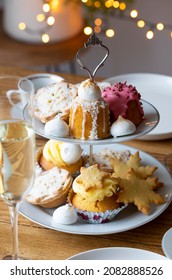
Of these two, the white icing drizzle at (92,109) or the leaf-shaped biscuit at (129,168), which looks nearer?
the white icing drizzle at (92,109)

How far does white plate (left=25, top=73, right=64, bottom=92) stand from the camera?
1.94m

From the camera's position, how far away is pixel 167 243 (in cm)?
124

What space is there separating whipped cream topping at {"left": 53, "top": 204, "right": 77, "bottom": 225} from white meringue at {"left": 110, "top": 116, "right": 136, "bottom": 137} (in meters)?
0.19

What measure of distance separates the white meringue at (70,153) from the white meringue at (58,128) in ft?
0.37

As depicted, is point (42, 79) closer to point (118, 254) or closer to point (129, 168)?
point (129, 168)

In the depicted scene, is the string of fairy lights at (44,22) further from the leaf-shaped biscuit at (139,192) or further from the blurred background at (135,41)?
the leaf-shaped biscuit at (139,192)

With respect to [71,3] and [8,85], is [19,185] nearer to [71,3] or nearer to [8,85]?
[8,85]

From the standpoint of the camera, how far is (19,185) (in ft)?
3.47

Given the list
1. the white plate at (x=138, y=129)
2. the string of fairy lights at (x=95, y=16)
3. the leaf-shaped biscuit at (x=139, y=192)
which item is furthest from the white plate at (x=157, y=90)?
the leaf-shaped biscuit at (x=139, y=192)

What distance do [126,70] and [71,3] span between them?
3.69ft

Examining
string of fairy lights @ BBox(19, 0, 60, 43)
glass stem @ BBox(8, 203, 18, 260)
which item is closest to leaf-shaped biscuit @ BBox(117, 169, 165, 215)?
glass stem @ BBox(8, 203, 18, 260)

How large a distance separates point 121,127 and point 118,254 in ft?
0.91

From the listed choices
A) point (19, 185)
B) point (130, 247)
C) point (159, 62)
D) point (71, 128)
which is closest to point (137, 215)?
point (130, 247)

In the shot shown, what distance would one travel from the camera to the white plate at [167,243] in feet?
3.98
